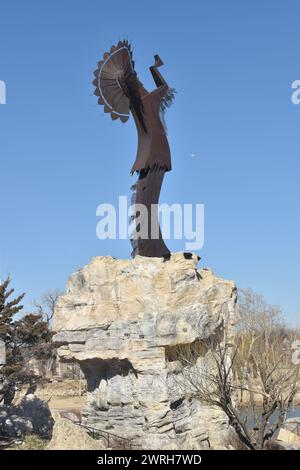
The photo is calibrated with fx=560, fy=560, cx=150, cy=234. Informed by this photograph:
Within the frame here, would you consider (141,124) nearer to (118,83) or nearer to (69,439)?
(118,83)

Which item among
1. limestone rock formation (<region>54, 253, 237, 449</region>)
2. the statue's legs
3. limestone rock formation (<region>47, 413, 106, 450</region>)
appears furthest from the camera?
the statue's legs

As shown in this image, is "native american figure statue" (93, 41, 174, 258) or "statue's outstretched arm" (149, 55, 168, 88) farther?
"statue's outstretched arm" (149, 55, 168, 88)

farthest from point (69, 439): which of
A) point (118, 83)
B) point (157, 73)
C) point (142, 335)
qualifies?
point (157, 73)

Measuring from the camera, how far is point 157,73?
54.7 ft

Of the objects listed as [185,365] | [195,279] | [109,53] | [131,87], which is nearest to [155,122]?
[131,87]

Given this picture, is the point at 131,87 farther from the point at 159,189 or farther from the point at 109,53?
the point at 159,189

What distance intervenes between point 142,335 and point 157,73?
786 cm

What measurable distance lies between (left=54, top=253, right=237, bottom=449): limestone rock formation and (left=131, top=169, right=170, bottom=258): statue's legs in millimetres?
458

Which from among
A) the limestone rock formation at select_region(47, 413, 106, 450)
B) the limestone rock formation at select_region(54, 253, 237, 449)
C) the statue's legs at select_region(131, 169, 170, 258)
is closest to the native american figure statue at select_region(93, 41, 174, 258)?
the statue's legs at select_region(131, 169, 170, 258)

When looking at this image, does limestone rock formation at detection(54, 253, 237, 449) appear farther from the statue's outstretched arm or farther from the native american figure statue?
the statue's outstretched arm

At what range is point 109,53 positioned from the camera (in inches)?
628

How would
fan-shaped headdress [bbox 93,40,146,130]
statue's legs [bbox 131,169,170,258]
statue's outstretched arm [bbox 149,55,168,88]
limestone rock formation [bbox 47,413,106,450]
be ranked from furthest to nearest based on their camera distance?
1. statue's outstretched arm [bbox 149,55,168,88]
2. fan-shaped headdress [bbox 93,40,146,130]
3. statue's legs [bbox 131,169,170,258]
4. limestone rock formation [bbox 47,413,106,450]

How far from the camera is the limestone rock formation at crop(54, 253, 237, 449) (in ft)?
44.0
